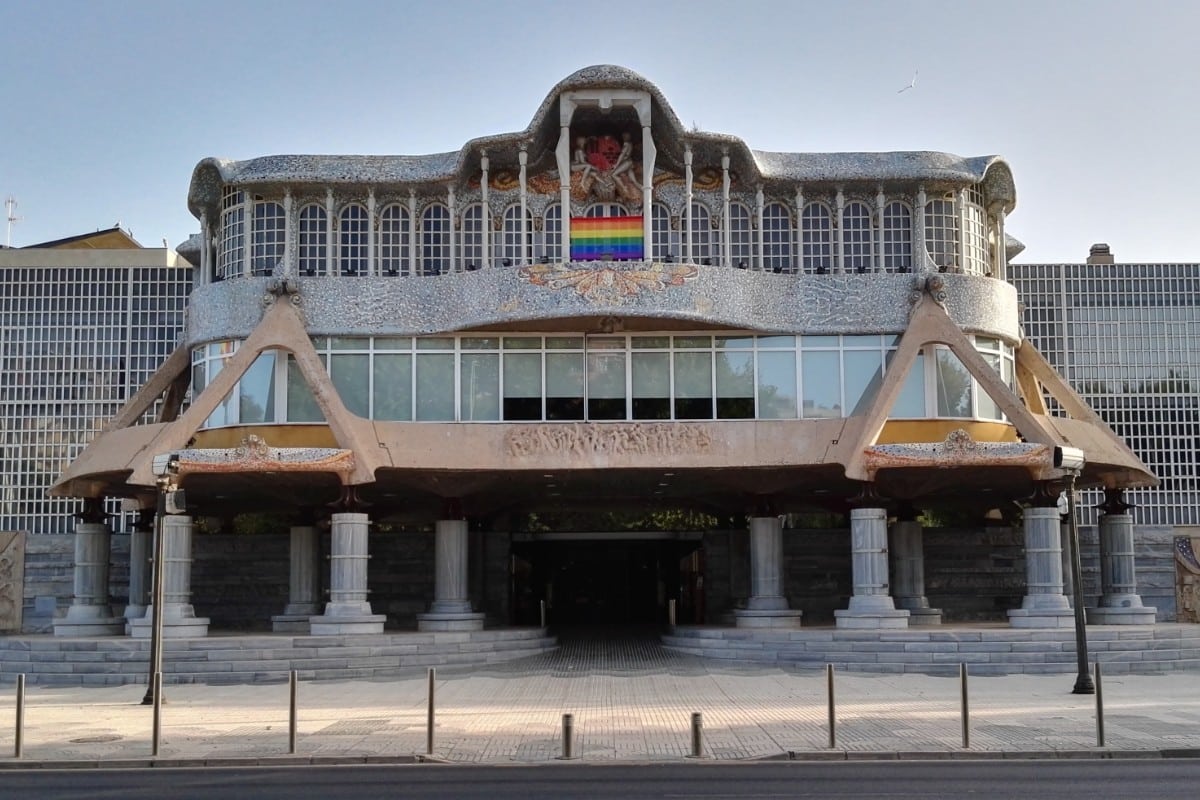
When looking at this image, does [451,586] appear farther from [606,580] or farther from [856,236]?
[606,580]

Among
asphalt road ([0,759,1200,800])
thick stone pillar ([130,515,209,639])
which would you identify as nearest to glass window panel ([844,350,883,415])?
thick stone pillar ([130,515,209,639])

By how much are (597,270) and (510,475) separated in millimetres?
5769

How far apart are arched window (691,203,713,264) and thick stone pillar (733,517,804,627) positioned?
724cm

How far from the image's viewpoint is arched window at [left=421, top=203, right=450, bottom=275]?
1499 inches

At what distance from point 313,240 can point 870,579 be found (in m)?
16.9

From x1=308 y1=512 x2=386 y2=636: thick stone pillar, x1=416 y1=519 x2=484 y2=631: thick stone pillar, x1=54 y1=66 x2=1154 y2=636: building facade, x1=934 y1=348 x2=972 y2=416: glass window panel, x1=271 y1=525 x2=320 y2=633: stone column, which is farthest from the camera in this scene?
x1=271 y1=525 x2=320 y2=633: stone column

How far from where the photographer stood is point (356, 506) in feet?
114

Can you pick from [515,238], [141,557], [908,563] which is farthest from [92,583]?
[908,563]

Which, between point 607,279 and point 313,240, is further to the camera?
point 313,240

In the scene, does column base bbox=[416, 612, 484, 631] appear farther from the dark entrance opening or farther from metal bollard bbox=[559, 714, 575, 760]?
metal bollard bbox=[559, 714, 575, 760]

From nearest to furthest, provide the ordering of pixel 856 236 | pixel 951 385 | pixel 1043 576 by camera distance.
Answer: pixel 1043 576 < pixel 951 385 < pixel 856 236

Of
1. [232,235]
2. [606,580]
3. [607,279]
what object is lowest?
[606,580]

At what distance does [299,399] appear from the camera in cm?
3619

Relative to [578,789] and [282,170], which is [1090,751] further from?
[282,170]
